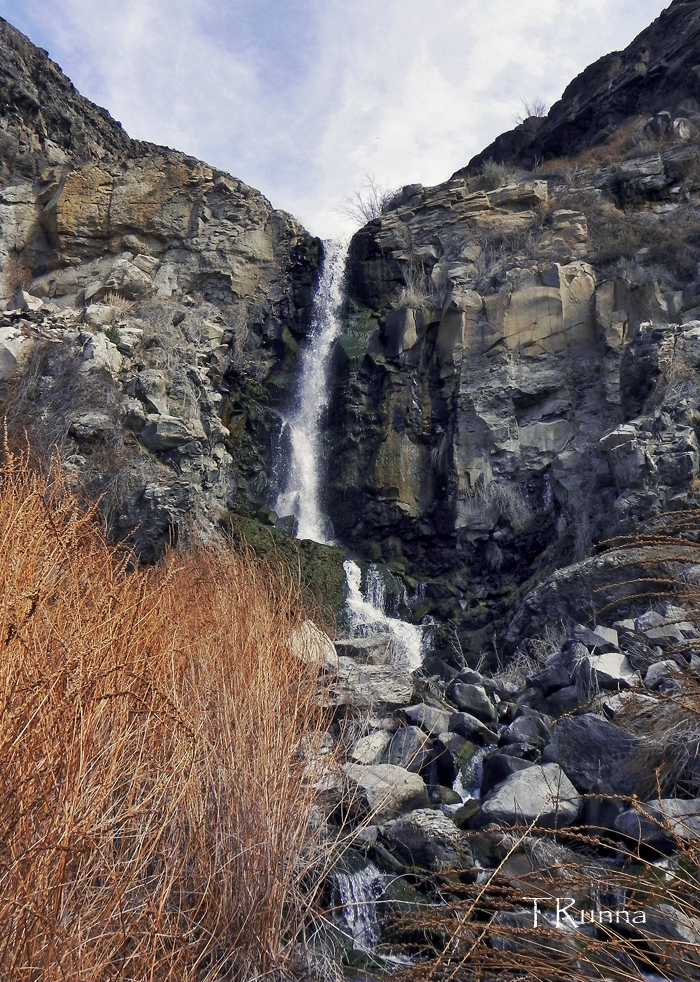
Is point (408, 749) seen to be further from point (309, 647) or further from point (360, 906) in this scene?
point (360, 906)

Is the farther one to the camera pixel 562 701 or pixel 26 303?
pixel 26 303

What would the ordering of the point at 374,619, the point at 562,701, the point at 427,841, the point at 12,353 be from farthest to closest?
the point at 12,353 < the point at 374,619 < the point at 562,701 < the point at 427,841

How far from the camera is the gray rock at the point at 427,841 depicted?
13.4ft

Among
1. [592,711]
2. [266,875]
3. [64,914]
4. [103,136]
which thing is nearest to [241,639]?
[266,875]

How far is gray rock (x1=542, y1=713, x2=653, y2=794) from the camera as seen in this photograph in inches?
169

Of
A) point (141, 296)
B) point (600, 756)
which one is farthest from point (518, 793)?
point (141, 296)

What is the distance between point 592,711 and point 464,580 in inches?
311

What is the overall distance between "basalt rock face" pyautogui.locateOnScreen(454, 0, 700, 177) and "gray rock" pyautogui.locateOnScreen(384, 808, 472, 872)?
1768 centimetres

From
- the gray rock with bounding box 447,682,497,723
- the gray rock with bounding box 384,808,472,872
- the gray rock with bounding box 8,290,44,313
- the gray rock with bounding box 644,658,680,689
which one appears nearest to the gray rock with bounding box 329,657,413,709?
the gray rock with bounding box 447,682,497,723

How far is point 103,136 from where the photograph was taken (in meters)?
20.6

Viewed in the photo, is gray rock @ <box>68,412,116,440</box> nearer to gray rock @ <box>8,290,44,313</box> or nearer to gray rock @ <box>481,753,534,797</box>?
gray rock @ <box>8,290,44,313</box>

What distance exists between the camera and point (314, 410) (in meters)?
15.9

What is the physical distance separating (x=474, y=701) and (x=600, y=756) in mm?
2261

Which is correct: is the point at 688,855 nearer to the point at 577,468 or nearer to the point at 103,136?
the point at 577,468
